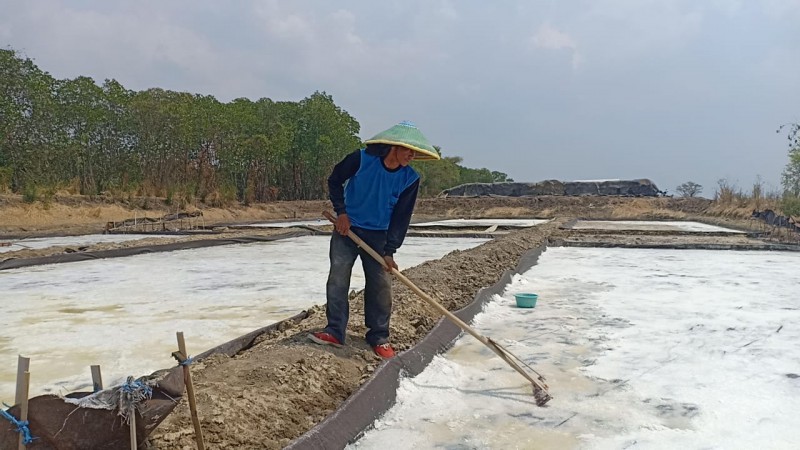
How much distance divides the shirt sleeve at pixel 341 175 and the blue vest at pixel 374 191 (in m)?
0.02

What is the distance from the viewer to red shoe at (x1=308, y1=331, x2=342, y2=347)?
295 cm

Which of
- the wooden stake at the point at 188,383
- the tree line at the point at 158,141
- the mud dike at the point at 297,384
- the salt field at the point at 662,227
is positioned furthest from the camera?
the tree line at the point at 158,141

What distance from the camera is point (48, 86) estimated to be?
18281 mm

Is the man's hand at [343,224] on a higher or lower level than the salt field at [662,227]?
higher

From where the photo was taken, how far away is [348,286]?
299 cm

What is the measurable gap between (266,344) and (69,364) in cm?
96

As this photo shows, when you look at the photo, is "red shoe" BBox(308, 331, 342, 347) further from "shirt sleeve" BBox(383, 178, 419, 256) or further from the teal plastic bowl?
the teal plastic bowl

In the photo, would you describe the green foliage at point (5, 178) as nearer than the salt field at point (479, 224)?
Yes

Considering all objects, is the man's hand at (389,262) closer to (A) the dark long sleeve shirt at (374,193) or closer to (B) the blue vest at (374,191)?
(A) the dark long sleeve shirt at (374,193)

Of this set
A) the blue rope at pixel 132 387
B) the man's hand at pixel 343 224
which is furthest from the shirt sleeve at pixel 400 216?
the blue rope at pixel 132 387

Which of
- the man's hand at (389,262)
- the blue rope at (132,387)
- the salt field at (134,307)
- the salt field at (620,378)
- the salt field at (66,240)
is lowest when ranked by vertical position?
the salt field at (66,240)

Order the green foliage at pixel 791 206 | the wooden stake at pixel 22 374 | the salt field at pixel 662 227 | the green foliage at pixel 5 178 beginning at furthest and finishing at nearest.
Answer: the green foliage at pixel 5 178
the salt field at pixel 662 227
the green foliage at pixel 791 206
the wooden stake at pixel 22 374

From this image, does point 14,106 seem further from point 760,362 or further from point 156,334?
point 760,362

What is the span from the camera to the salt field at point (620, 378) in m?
2.23
